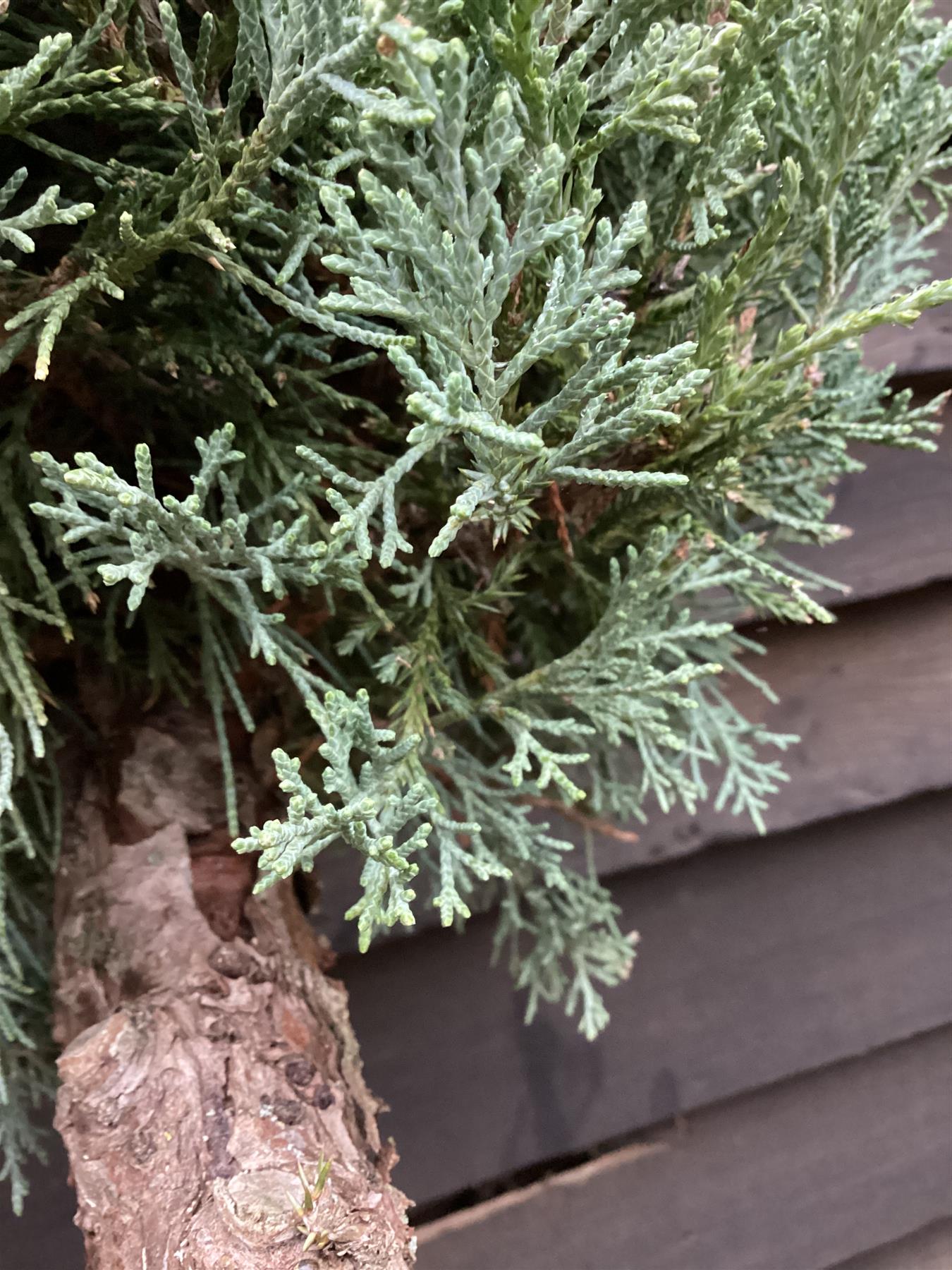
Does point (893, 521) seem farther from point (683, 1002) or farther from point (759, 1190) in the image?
point (759, 1190)

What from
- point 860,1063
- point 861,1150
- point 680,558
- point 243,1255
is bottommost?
point 861,1150

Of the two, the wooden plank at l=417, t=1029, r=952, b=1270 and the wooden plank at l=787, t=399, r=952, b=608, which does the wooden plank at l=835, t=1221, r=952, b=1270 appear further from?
the wooden plank at l=787, t=399, r=952, b=608

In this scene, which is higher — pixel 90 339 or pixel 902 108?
pixel 902 108

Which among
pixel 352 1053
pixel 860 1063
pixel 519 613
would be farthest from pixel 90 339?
pixel 860 1063

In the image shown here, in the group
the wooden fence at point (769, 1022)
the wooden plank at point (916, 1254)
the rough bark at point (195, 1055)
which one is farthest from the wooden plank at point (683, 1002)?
the rough bark at point (195, 1055)

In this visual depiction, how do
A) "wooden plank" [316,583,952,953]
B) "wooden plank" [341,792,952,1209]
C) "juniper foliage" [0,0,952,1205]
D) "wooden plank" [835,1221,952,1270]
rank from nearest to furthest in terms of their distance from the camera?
1. "juniper foliage" [0,0,952,1205]
2. "wooden plank" [341,792,952,1209]
3. "wooden plank" [316,583,952,953]
4. "wooden plank" [835,1221,952,1270]

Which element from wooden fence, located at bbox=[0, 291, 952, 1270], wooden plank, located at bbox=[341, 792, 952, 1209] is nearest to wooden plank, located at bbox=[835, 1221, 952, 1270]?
wooden fence, located at bbox=[0, 291, 952, 1270]

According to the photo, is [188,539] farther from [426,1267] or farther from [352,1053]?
[426,1267]
